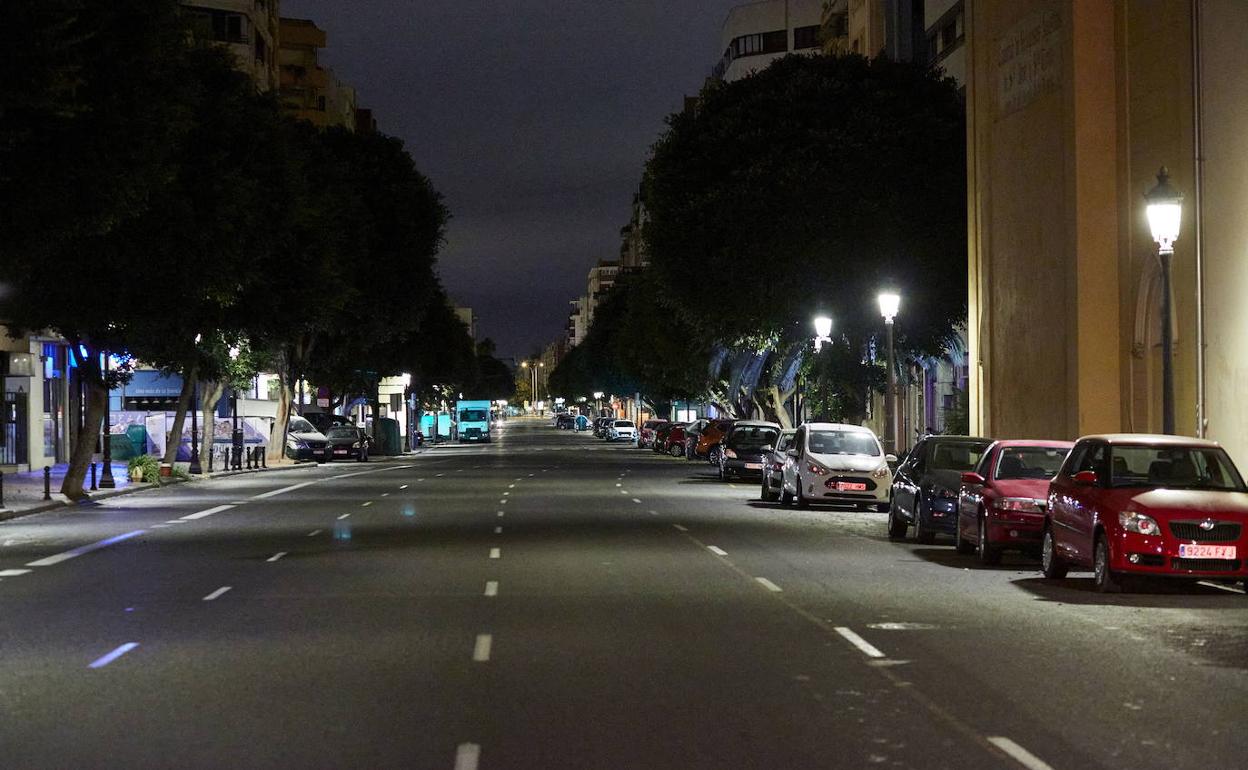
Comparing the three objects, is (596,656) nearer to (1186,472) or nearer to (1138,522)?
(1138,522)

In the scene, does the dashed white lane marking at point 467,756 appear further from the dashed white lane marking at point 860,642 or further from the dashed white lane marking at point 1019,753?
the dashed white lane marking at point 860,642

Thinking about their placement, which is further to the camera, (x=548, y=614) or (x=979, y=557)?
(x=979, y=557)

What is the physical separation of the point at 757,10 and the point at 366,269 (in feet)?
151

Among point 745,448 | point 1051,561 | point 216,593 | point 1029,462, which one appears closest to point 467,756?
point 216,593

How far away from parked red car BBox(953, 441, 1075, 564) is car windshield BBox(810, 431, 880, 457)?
11347 mm

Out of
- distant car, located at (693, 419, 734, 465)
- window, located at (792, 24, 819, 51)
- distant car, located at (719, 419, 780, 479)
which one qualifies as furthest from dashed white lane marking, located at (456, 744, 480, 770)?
window, located at (792, 24, 819, 51)

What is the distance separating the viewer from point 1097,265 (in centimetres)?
3722

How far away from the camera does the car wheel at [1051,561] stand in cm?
2139

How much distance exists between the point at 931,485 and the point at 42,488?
28156 mm

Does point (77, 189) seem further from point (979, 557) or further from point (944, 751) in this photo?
point (944, 751)

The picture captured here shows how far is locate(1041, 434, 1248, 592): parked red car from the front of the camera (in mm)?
19109

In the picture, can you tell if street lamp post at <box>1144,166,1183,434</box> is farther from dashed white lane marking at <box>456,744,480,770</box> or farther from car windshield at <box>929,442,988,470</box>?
dashed white lane marking at <box>456,744,480,770</box>

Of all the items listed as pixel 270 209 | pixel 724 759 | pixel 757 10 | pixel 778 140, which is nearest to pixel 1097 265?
pixel 778 140

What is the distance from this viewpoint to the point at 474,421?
138 meters
